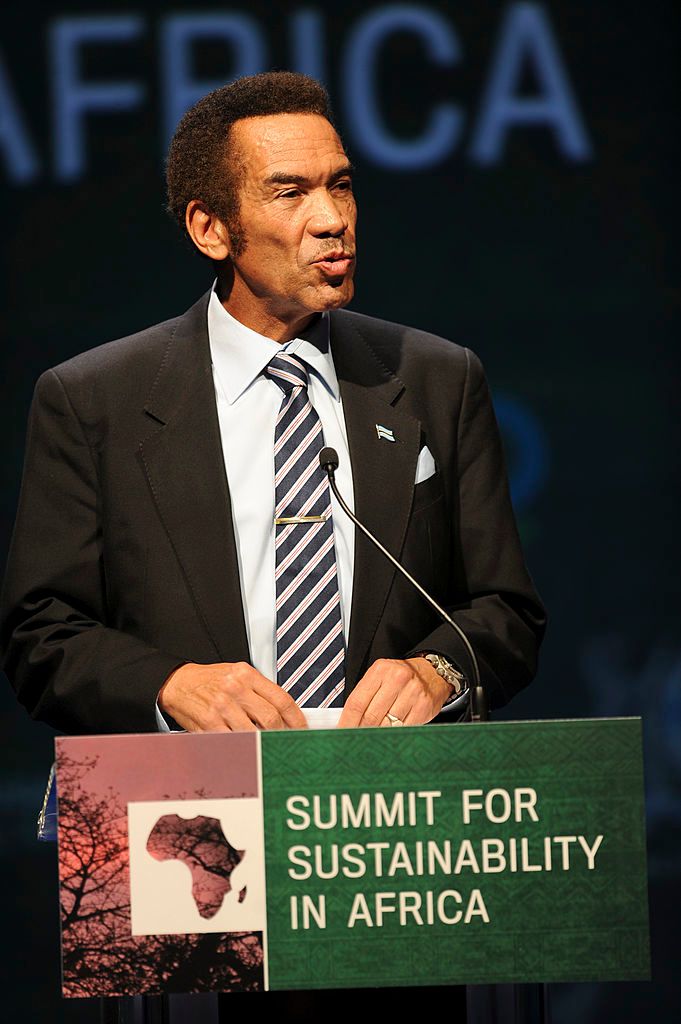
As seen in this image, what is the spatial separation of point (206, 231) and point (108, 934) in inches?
48.7

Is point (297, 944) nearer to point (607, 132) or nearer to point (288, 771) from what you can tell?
point (288, 771)

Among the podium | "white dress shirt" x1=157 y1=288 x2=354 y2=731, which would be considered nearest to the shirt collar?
"white dress shirt" x1=157 y1=288 x2=354 y2=731

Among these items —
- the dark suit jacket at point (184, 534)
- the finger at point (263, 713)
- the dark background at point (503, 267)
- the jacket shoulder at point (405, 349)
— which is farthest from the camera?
the dark background at point (503, 267)

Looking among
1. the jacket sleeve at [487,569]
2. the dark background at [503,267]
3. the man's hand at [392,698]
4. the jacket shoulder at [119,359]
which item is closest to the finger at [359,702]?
the man's hand at [392,698]

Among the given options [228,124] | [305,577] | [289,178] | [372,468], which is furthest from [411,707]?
[228,124]

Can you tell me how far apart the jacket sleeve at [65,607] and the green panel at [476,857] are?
1.74 ft

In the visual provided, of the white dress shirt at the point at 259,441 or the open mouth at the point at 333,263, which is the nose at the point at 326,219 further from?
the white dress shirt at the point at 259,441

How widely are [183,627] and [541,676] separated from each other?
6.48 ft

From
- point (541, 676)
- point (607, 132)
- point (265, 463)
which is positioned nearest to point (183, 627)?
point (265, 463)

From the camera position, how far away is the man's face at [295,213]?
2.34 meters

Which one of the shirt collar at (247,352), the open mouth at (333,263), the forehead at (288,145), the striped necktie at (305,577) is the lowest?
the striped necktie at (305,577)

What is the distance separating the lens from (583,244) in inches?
161

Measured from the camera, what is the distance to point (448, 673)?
2180 millimetres

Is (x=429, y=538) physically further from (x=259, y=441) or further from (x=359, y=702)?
(x=359, y=702)
